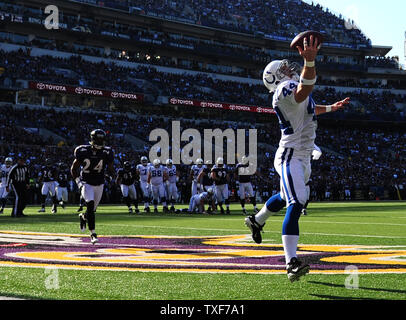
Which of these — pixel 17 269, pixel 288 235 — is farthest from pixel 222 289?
pixel 17 269

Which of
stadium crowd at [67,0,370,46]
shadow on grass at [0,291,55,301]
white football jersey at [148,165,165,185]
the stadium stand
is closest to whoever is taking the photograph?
shadow on grass at [0,291,55,301]

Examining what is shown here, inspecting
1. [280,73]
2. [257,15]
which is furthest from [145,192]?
[257,15]

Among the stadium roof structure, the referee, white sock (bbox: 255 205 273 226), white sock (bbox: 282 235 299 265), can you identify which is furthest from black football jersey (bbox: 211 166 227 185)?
the stadium roof structure

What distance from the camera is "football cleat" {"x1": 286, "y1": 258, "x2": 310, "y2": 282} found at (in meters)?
4.86

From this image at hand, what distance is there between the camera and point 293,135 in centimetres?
570

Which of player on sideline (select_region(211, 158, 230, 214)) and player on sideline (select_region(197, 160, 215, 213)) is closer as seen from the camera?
player on sideline (select_region(211, 158, 230, 214))

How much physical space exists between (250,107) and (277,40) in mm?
14987

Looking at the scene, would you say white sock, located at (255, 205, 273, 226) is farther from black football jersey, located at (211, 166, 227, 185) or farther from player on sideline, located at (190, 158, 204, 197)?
player on sideline, located at (190, 158, 204, 197)

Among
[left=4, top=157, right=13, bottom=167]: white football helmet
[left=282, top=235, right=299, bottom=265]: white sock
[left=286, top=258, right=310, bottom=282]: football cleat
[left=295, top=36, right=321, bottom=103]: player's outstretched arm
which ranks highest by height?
[left=295, top=36, right=321, bottom=103]: player's outstretched arm

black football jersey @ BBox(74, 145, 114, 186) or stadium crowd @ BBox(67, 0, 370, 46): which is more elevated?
stadium crowd @ BBox(67, 0, 370, 46)

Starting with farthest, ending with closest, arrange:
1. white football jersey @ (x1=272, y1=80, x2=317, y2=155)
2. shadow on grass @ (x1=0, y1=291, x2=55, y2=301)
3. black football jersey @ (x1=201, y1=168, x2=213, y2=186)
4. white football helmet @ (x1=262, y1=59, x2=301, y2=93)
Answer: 1. black football jersey @ (x1=201, y1=168, x2=213, y2=186)
2. white football helmet @ (x1=262, y1=59, x2=301, y2=93)
3. white football jersey @ (x1=272, y1=80, x2=317, y2=155)
4. shadow on grass @ (x1=0, y1=291, x2=55, y2=301)

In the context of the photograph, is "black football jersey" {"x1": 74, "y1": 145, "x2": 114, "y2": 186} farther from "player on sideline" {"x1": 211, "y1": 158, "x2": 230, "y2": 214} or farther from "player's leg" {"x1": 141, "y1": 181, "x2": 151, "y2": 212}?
Result: "player's leg" {"x1": 141, "y1": 181, "x2": 151, "y2": 212}

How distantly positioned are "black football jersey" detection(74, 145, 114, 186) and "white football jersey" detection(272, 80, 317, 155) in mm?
4617

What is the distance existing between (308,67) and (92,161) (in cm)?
539
